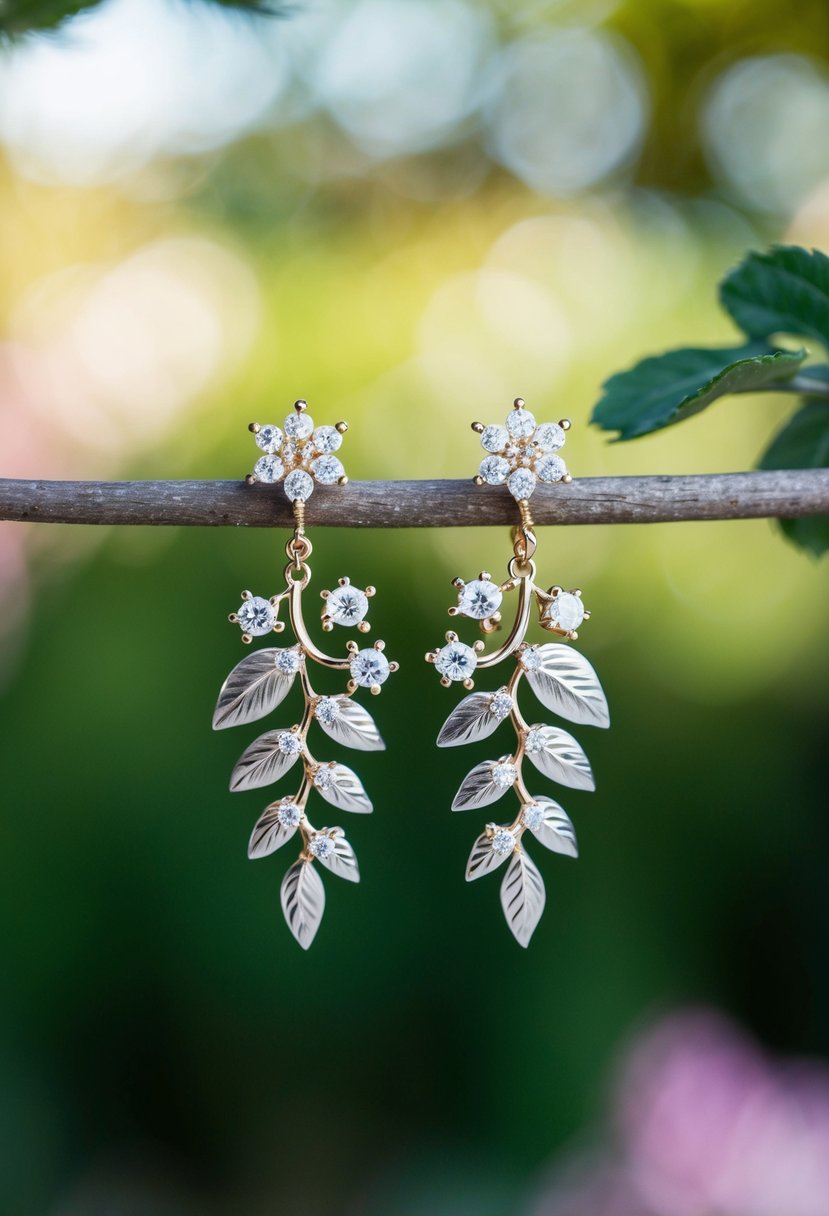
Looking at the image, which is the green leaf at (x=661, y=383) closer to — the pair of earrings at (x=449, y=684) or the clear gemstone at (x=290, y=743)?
the pair of earrings at (x=449, y=684)

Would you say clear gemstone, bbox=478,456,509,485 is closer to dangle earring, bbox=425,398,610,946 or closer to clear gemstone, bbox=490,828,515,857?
dangle earring, bbox=425,398,610,946

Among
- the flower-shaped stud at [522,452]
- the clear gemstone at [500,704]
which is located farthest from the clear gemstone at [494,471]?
the clear gemstone at [500,704]

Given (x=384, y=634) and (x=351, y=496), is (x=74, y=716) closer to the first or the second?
(x=384, y=634)

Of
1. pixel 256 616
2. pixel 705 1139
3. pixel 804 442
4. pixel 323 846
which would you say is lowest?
pixel 705 1139

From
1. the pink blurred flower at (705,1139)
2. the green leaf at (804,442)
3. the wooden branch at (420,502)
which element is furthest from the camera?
the pink blurred flower at (705,1139)

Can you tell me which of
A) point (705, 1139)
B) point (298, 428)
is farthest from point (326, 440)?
point (705, 1139)

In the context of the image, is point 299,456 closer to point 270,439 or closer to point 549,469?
point 270,439
